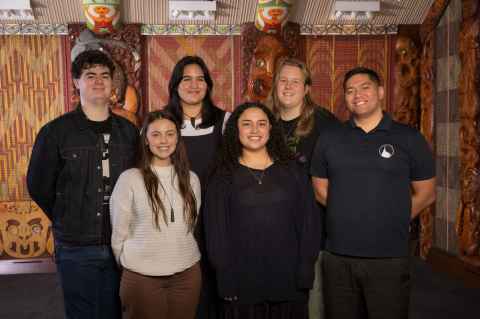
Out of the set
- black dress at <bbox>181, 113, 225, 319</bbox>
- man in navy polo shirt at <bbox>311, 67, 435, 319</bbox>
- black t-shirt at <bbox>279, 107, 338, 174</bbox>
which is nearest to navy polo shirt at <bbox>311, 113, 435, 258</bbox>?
man in navy polo shirt at <bbox>311, 67, 435, 319</bbox>

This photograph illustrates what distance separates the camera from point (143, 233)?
2.05 m

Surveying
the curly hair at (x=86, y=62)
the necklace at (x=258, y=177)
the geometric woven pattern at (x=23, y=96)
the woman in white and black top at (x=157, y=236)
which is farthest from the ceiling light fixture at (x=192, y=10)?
the necklace at (x=258, y=177)

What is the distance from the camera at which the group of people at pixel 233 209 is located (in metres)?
2.03

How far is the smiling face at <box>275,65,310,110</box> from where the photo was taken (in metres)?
2.43

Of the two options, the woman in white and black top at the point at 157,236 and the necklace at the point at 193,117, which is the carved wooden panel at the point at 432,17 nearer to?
the necklace at the point at 193,117

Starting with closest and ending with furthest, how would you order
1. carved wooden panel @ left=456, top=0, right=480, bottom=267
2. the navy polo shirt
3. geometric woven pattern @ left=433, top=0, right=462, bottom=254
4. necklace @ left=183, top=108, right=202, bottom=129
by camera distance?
the navy polo shirt, necklace @ left=183, top=108, right=202, bottom=129, carved wooden panel @ left=456, top=0, right=480, bottom=267, geometric woven pattern @ left=433, top=0, right=462, bottom=254

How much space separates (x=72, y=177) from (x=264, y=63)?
304 cm

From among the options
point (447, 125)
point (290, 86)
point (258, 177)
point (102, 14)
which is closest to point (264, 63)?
point (102, 14)

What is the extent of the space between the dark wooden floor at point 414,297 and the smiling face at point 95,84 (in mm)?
2140

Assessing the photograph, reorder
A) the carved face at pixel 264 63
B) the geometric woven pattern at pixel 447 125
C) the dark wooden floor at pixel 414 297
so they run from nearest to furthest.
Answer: the dark wooden floor at pixel 414 297
the geometric woven pattern at pixel 447 125
the carved face at pixel 264 63

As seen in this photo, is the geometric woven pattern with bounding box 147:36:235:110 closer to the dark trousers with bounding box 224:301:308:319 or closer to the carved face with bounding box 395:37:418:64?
the carved face with bounding box 395:37:418:64

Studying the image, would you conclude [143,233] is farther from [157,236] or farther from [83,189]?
[83,189]

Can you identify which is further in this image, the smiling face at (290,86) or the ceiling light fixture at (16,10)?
the ceiling light fixture at (16,10)

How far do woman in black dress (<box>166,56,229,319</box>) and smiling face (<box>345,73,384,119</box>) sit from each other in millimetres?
739
